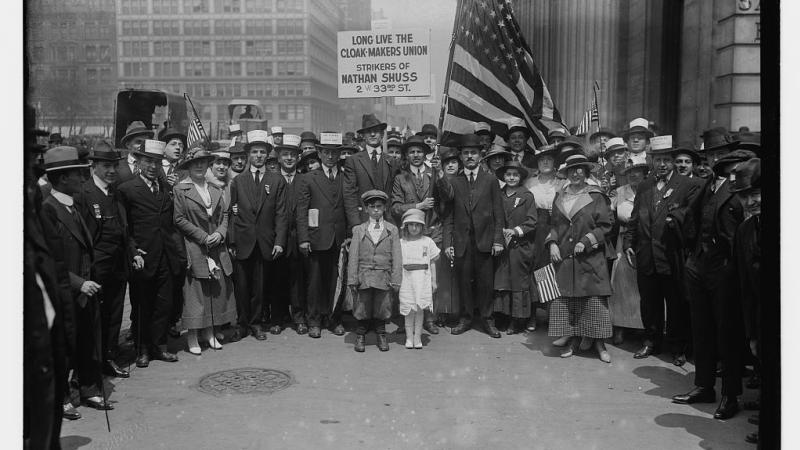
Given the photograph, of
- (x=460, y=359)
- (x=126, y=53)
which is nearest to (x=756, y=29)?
(x=460, y=359)

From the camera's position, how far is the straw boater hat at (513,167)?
7645 millimetres

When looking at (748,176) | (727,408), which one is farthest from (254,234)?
(748,176)

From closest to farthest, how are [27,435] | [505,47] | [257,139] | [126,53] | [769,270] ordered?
[27,435] → [769,270] → [126,53] → [257,139] → [505,47]

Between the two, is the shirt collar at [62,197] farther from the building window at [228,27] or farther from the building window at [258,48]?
the building window at [258,48]

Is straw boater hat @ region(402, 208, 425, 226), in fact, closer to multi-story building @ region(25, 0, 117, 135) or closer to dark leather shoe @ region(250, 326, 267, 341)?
dark leather shoe @ region(250, 326, 267, 341)

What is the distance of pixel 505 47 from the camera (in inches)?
358

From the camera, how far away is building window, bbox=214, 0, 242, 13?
19.7 ft

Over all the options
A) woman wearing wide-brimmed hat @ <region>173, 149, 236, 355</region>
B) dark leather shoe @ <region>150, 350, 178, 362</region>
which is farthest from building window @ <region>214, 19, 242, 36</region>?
dark leather shoe @ <region>150, 350, 178, 362</region>

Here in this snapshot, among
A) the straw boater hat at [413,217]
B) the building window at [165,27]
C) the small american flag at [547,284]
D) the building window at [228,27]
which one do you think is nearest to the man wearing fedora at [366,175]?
the straw boater hat at [413,217]

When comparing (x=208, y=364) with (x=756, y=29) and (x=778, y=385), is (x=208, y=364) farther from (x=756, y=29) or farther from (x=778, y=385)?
(x=756, y=29)

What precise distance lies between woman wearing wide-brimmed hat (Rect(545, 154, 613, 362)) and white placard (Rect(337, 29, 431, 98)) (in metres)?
1.99

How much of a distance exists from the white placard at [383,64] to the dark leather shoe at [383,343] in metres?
2.57

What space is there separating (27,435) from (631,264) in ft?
17.5

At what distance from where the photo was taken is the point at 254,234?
739 centimetres
